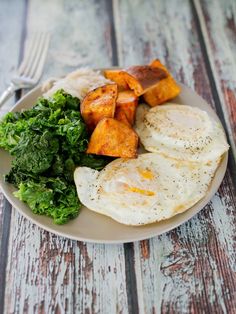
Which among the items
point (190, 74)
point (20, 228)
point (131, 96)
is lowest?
point (190, 74)

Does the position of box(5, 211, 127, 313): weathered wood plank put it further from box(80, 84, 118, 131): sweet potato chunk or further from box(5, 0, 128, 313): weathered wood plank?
box(80, 84, 118, 131): sweet potato chunk

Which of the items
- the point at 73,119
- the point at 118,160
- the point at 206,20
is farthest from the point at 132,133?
the point at 206,20

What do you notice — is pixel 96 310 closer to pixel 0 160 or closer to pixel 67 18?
pixel 0 160

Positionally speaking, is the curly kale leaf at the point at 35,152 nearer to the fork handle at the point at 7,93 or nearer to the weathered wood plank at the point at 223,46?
the fork handle at the point at 7,93

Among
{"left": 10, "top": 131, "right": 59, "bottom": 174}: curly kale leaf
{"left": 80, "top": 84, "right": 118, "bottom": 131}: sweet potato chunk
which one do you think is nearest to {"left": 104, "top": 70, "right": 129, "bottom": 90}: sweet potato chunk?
{"left": 80, "top": 84, "right": 118, "bottom": 131}: sweet potato chunk

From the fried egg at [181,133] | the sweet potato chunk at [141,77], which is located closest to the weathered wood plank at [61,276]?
the fried egg at [181,133]
